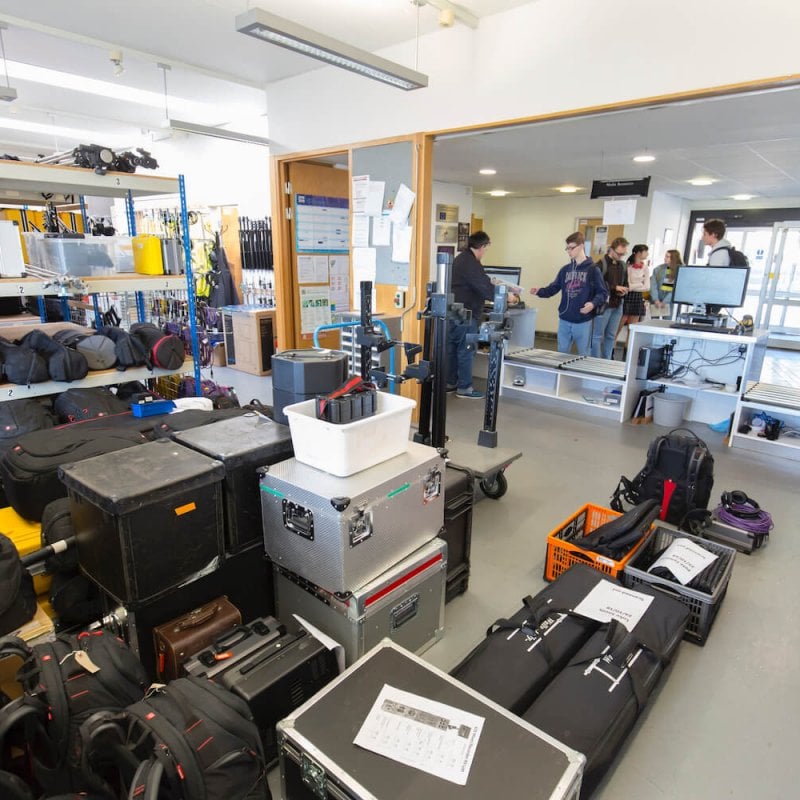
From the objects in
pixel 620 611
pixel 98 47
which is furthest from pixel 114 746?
pixel 98 47

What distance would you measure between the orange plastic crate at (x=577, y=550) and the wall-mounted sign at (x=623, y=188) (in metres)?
3.26

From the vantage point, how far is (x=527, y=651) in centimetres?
180

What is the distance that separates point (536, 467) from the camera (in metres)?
3.90

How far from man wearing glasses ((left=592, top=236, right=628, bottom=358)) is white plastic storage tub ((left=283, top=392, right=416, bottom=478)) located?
18.5 ft

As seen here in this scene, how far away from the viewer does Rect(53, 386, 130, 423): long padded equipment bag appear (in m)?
2.87

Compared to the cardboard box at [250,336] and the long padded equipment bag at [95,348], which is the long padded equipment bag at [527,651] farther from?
the cardboard box at [250,336]

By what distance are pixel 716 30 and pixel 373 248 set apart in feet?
8.67

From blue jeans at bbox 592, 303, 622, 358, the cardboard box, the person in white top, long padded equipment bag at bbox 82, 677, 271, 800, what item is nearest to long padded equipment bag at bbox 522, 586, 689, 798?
long padded equipment bag at bbox 82, 677, 271, 800

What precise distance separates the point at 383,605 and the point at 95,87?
21.0ft

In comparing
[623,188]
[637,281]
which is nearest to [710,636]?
Answer: [623,188]

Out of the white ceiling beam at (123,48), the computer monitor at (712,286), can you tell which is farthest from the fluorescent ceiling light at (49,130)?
the computer monitor at (712,286)

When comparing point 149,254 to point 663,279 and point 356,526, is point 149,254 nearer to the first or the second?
point 356,526

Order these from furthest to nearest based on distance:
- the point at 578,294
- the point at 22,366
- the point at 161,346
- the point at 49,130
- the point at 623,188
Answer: the point at 49,130, the point at 578,294, the point at 623,188, the point at 161,346, the point at 22,366

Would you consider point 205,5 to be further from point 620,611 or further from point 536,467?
point 620,611
